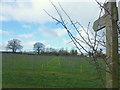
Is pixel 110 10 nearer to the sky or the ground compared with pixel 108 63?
nearer to the sky

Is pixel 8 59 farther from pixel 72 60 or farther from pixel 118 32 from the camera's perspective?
pixel 118 32

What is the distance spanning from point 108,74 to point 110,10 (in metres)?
0.43

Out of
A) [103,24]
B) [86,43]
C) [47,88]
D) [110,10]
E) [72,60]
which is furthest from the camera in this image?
[72,60]

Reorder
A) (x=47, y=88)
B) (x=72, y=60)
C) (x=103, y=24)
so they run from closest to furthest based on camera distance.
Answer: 1. (x=103, y=24)
2. (x=47, y=88)
3. (x=72, y=60)

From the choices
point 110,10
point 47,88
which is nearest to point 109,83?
point 110,10

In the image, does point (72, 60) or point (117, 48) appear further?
point (72, 60)

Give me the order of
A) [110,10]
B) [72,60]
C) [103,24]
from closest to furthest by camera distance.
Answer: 1. [110,10]
2. [103,24]
3. [72,60]

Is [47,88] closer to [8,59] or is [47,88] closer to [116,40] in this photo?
[116,40]

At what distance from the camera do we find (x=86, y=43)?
165cm

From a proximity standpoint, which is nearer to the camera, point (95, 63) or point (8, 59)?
point (95, 63)

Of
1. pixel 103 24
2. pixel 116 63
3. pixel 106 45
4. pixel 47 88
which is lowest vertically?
pixel 47 88

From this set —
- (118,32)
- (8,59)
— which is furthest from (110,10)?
(8,59)

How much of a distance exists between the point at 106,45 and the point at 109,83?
0.84 feet

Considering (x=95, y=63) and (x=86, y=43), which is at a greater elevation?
(x=86, y=43)
